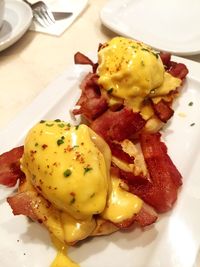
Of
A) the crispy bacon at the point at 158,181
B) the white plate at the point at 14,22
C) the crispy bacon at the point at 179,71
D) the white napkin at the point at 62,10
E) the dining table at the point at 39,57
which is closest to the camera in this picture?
the crispy bacon at the point at 158,181

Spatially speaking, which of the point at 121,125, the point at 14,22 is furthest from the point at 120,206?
the point at 14,22

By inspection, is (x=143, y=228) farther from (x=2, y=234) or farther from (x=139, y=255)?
(x=2, y=234)

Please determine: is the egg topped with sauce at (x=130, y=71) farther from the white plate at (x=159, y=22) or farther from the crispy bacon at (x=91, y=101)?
the white plate at (x=159, y=22)

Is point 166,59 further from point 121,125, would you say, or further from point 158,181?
point 158,181

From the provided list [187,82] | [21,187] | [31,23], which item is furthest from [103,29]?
[21,187]

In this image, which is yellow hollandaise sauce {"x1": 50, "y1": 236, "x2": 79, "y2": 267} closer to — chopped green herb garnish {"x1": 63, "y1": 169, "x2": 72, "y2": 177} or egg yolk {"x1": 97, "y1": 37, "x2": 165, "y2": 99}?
chopped green herb garnish {"x1": 63, "y1": 169, "x2": 72, "y2": 177}

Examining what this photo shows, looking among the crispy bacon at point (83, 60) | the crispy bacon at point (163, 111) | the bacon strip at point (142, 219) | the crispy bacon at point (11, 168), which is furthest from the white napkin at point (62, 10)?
the bacon strip at point (142, 219)
